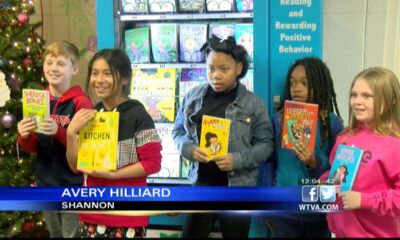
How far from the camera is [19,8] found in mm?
2781

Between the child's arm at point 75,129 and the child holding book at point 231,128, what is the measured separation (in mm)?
518

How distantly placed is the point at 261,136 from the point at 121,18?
3.60 feet

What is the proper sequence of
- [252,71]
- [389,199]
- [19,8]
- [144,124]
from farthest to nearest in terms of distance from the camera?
1. [19,8]
2. [252,71]
3. [144,124]
4. [389,199]

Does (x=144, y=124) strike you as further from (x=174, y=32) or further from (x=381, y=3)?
(x=381, y=3)

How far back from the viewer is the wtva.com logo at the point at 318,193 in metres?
1.82

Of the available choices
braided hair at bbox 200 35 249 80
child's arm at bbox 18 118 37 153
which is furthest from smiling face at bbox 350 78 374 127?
child's arm at bbox 18 118 37 153

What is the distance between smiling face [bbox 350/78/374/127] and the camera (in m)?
1.69

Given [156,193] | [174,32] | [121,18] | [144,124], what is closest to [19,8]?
[121,18]

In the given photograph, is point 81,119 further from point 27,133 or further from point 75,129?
point 27,133

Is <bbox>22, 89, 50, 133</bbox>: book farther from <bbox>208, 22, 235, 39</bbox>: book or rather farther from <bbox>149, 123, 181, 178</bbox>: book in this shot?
<bbox>208, 22, 235, 39</bbox>: book

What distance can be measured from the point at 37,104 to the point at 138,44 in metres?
0.81

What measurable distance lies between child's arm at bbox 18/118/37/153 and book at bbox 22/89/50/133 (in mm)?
22

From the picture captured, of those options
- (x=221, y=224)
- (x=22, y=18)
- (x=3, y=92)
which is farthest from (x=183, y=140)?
(x=22, y=18)

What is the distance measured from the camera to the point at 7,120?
2.70 metres
